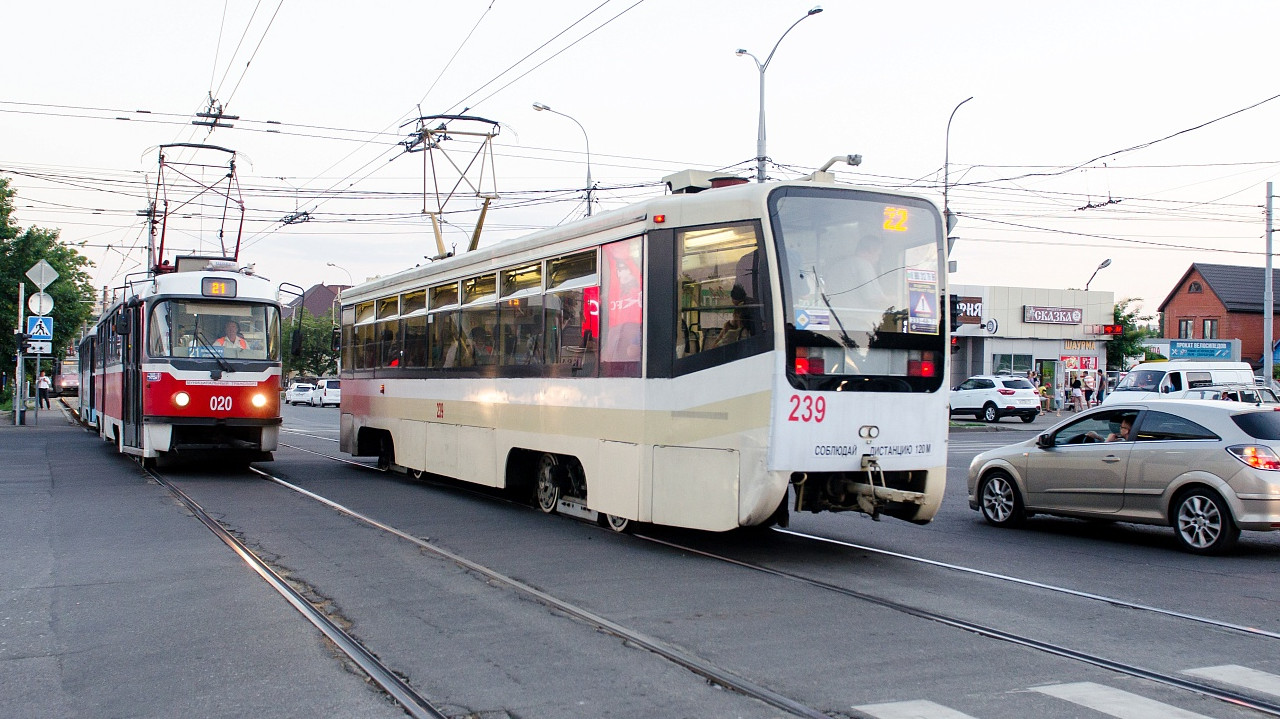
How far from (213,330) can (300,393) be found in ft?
146

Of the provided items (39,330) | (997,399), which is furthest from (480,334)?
(997,399)

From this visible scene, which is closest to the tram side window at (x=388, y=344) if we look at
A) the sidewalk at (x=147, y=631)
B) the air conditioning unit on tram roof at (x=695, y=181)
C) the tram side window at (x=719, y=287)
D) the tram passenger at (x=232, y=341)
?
the tram passenger at (x=232, y=341)

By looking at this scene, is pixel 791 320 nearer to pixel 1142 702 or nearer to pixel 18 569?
pixel 1142 702

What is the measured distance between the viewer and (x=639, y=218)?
30.6ft

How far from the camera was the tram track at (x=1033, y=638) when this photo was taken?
519cm

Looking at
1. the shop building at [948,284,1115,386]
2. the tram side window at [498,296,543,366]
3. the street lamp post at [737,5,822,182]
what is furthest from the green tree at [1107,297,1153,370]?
the tram side window at [498,296,543,366]

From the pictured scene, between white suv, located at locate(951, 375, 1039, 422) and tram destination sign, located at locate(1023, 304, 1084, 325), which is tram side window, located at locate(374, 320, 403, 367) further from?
tram destination sign, located at locate(1023, 304, 1084, 325)

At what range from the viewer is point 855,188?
8.82 metres

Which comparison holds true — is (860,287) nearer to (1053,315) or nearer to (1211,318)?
(1053,315)

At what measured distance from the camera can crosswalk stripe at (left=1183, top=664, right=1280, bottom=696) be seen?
5297 millimetres

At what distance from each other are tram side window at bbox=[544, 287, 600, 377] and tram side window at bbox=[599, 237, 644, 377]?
0.60ft

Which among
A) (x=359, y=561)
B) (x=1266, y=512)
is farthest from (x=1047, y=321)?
(x=359, y=561)

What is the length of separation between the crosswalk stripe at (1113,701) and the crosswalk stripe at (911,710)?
65cm

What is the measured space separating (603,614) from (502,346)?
5.60 meters
